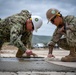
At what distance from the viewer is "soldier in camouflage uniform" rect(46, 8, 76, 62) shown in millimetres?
5980

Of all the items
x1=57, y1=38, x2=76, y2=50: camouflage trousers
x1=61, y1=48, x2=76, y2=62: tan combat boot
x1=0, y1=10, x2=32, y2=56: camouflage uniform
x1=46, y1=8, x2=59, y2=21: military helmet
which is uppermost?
x1=46, y1=8, x2=59, y2=21: military helmet

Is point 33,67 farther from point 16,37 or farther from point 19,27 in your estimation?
point 19,27

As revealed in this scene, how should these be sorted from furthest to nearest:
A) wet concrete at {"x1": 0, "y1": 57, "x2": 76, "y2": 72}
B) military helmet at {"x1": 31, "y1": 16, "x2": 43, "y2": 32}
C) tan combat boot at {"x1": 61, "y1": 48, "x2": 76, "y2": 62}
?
military helmet at {"x1": 31, "y1": 16, "x2": 43, "y2": 32} < tan combat boot at {"x1": 61, "y1": 48, "x2": 76, "y2": 62} < wet concrete at {"x1": 0, "y1": 57, "x2": 76, "y2": 72}

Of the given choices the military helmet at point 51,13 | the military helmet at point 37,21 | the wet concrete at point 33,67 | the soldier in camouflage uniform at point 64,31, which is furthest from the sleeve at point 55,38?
the wet concrete at point 33,67

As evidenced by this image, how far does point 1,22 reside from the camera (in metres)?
7.37

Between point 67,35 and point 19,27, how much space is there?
1171mm

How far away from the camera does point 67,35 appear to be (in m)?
6.00

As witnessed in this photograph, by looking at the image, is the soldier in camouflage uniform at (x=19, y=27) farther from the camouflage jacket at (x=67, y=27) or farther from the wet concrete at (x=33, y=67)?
the wet concrete at (x=33, y=67)

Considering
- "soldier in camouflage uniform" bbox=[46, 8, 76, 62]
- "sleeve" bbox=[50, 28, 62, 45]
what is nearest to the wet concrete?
"soldier in camouflage uniform" bbox=[46, 8, 76, 62]

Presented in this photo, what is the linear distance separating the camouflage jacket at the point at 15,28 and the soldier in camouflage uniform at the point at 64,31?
0.73 m

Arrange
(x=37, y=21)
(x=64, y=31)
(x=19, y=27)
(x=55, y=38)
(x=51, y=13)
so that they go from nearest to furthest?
(x=51, y=13) < (x=64, y=31) < (x=55, y=38) < (x=19, y=27) < (x=37, y=21)

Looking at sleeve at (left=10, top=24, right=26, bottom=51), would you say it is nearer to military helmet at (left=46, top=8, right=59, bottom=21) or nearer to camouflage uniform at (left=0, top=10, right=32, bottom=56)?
camouflage uniform at (left=0, top=10, right=32, bottom=56)

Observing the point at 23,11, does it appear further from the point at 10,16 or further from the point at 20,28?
the point at 20,28

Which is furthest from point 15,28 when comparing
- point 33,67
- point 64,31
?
point 33,67
